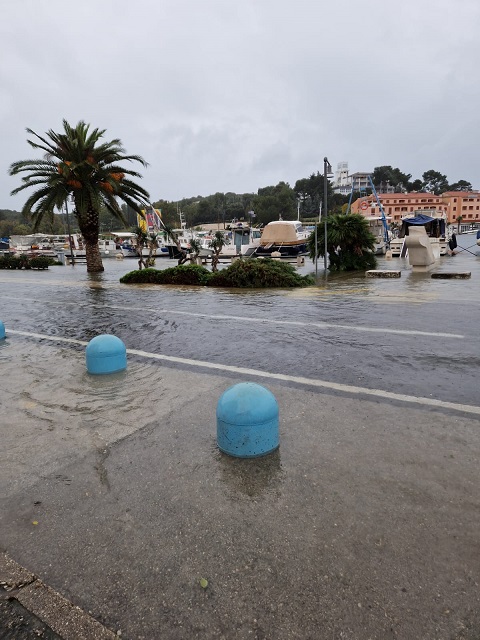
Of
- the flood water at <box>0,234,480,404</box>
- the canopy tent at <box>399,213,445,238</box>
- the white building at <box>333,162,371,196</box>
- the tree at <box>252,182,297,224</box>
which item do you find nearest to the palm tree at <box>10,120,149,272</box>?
the flood water at <box>0,234,480,404</box>

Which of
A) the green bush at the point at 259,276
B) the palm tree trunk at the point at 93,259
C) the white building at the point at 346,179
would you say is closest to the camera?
the green bush at the point at 259,276

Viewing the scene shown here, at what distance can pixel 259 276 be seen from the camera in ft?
46.0

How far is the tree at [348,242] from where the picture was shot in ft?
59.0

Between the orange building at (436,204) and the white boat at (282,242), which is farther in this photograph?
the orange building at (436,204)

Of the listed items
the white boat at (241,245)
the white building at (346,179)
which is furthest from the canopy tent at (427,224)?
the white building at (346,179)

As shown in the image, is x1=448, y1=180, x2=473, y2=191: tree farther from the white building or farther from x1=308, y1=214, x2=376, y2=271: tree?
x1=308, y1=214, x2=376, y2=271: tree

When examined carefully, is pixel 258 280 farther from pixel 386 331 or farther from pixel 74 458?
pixel 74 458

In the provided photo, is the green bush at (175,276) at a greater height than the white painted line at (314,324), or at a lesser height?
greater

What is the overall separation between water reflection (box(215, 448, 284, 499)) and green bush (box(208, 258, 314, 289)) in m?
10.9

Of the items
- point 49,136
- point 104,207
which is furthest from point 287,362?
point 49,136

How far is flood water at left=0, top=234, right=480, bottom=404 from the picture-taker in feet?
17.1

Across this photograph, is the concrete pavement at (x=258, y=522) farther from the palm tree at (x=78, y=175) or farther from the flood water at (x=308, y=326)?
the palm tree at (x=78, y=175)

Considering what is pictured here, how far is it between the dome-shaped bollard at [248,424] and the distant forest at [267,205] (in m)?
83.7

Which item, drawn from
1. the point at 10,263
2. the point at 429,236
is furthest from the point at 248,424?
the point at 429,236
